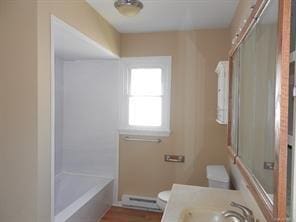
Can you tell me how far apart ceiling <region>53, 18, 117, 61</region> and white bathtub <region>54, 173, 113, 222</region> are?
5.62ft

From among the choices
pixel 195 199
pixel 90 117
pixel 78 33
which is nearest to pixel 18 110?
pixel 78 33

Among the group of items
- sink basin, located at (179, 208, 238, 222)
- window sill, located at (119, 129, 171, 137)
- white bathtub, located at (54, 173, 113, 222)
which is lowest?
white bathtub, located at (54, 173, 113, 222)

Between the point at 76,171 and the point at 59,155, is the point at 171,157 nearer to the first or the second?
the point at 76,171

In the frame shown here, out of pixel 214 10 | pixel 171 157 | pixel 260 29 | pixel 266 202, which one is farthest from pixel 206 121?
pixel 266 202

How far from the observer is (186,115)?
2.97 metres

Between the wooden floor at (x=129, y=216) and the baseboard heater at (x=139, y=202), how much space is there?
8 centimetres

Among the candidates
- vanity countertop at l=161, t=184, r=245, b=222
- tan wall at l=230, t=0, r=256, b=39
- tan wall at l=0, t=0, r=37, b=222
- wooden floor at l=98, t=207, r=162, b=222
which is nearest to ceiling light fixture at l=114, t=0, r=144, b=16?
tan wall at l=0, t=0, r=37, b=222

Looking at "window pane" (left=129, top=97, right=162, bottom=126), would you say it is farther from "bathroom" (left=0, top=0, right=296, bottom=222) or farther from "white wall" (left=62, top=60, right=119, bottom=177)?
"white wall" (left=62, top=60, right=119, bottom=177)

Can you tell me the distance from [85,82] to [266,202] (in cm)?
288

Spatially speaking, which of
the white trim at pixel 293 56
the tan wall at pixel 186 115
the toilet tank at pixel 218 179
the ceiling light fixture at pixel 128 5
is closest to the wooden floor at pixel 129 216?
the tan wall at pixel 186 115

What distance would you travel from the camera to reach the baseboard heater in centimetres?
307

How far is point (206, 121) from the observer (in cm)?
291

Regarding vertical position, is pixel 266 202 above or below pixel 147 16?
below

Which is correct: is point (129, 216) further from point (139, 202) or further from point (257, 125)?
point (257, 125)
